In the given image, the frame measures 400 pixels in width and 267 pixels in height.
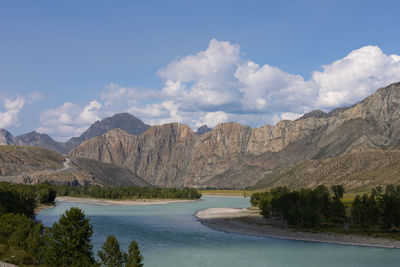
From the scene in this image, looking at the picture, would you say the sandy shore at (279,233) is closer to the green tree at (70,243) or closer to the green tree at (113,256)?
the green tree at (113,256)

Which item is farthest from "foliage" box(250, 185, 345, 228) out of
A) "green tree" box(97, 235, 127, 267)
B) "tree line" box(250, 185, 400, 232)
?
"green tree" box(97, 235, 127, 267)

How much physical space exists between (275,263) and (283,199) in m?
62.1

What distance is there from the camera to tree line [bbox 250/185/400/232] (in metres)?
102

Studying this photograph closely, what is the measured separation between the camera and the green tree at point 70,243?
51.8 meters

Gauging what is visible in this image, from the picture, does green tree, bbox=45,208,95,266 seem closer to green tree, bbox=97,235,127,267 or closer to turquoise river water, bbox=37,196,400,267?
green tree, bbox=97,235,127,267

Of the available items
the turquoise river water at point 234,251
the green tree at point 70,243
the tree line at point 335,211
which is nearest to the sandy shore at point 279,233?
the turquoise river water at point 234,251

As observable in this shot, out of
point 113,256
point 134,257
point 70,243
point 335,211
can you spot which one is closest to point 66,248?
point 70,243

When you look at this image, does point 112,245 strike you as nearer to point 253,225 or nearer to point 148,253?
point 148,253

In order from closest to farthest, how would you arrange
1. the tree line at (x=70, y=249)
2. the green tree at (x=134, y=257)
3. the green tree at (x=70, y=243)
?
the green tree at (x=134, y=257) < the tree line at (x=70, y=249) < the green tree at (x=70, y=243)

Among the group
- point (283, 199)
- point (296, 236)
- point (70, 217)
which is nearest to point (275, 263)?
point (296, 236)

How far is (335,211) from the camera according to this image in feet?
388

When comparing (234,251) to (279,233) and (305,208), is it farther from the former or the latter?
(305,208)

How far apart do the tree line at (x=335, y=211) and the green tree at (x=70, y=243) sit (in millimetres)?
76405

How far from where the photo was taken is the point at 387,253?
81938 mm
